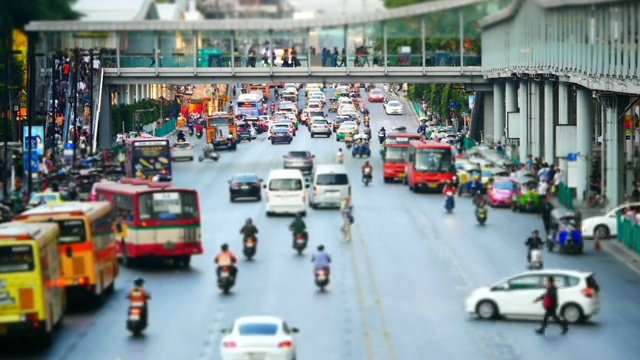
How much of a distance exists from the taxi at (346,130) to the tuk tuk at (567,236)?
214 feet

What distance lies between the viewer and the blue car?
433 ft

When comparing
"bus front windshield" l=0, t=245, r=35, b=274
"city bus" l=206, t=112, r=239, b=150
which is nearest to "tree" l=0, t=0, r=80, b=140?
"bus front windshield" l=0, t=245, r=35, b=274

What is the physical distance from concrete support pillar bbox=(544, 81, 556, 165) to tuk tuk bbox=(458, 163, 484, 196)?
11462 mm

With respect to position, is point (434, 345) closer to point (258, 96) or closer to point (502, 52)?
point (502, 52)

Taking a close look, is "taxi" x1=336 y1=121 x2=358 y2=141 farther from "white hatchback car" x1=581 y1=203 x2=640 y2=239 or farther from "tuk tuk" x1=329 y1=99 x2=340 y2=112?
"white hatchback car" x1=581 y1=203 x2=640 y2=239

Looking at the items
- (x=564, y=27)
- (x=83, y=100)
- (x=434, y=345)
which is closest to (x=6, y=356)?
(x=434, y=345)

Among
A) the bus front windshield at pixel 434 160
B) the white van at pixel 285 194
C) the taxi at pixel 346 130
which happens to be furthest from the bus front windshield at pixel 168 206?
the taxi at pixel 346 130

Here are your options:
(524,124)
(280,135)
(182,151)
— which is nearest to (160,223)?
(524,124)

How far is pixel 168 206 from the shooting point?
56594 mm

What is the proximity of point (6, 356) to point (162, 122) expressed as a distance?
404 ft

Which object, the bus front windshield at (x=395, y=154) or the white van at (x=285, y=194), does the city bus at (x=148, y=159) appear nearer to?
the bus front windshield at (x=395, y=154)

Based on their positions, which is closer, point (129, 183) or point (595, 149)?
point (129, 183)

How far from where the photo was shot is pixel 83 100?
122312mm

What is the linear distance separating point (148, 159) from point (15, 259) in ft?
180
